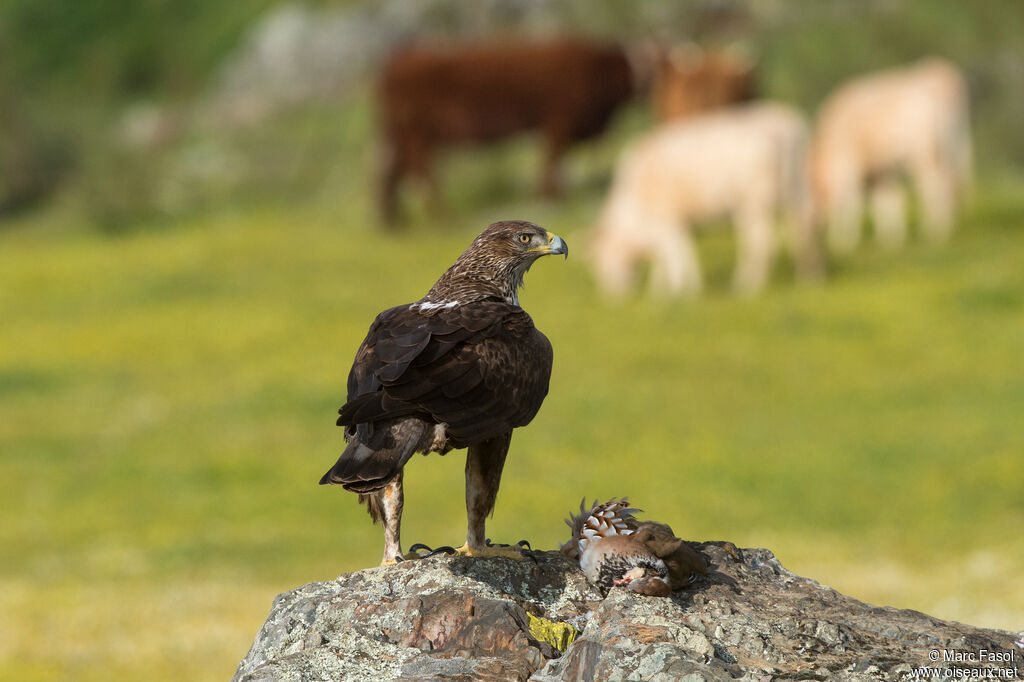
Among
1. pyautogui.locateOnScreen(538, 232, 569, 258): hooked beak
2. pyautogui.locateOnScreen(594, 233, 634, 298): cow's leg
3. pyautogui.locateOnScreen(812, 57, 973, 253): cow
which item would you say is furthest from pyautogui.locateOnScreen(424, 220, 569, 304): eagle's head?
pyautogui.locateOnScreen(812, 57, 973, 253): cow

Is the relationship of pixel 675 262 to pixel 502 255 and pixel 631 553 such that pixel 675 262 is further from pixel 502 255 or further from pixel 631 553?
pixel 631 553

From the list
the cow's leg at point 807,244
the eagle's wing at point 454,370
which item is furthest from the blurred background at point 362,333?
the eagle's wing at point 454,370

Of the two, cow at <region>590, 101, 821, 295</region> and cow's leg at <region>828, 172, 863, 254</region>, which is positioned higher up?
cow's leg at <region>828, 172, 863, 254</region>

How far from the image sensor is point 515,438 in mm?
17500

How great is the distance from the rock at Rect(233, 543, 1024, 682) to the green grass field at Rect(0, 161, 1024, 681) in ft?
16.4

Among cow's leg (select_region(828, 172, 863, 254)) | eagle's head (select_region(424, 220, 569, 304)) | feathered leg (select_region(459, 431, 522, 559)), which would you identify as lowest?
feathered leg (select_region(459, 431, 522, 559))

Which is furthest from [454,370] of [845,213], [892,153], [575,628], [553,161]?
[553,161]

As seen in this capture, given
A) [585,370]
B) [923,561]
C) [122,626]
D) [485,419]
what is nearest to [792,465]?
[923,561]

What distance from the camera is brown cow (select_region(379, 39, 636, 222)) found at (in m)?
28.0

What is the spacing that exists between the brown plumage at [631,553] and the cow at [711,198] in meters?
17.8

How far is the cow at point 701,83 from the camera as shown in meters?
27.7

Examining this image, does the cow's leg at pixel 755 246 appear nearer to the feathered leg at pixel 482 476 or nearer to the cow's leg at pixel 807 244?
the cow's leg at pixel 807 244

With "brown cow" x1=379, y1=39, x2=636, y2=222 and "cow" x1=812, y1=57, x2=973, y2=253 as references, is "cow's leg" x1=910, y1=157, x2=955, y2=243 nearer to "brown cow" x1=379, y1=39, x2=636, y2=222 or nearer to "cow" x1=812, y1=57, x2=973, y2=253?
"cow" x1=812, y1=57, x2=973, y2=253

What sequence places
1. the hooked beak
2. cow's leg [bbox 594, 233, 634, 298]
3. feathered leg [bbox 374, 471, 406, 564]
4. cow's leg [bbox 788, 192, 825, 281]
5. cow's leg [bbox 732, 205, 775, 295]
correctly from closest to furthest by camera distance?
feathered leg [bbox 374, 471, 406, 564], the hooked beak, cow's leg [bbox 732, 205, 775, 295], cow's leg [bbox 788, 192, 825, 281], cow's leg [bbox 594, 233, 634, 298]
